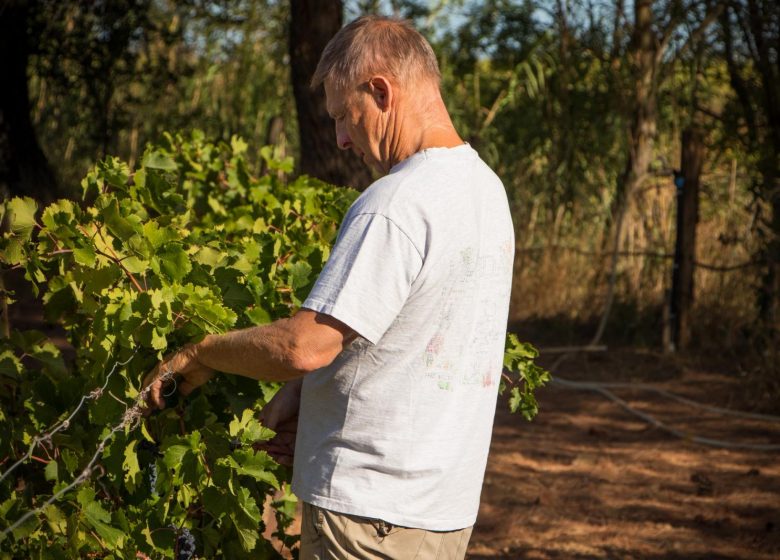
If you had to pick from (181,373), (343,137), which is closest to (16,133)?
(181,373)

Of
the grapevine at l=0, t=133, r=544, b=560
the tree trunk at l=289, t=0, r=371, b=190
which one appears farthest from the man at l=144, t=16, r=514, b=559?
the tree trunk at l=289, t=0, r=371, b=190

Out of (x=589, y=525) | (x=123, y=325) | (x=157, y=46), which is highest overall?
(x=157, y=46)

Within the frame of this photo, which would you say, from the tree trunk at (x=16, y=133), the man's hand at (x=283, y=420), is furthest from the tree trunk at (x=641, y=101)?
the man's hand at (x=283, y=420)

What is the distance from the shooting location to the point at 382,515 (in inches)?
74.5

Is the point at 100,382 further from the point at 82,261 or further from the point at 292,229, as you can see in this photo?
the point at 292,229

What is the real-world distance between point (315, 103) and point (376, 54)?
213 inches

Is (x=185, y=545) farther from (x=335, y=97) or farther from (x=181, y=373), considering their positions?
(x=335, y=97)

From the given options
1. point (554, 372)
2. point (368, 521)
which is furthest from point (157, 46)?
point (368, 521)

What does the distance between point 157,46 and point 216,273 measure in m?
10.1

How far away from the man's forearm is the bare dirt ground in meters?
2.85

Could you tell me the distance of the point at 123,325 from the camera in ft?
7.17

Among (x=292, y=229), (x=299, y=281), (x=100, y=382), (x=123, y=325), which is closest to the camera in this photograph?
(x=123, y=325)

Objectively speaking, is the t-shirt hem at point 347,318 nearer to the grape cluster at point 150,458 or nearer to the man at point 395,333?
the man at point 395,333

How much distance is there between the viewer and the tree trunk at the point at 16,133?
1028 centimetres
